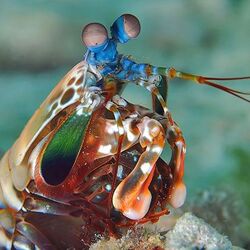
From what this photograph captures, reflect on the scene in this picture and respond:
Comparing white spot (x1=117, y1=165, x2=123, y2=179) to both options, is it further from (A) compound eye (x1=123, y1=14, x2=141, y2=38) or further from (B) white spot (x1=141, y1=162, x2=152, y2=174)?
(A) compound eye (x1=123, y1=14, x2=141, y2=38)

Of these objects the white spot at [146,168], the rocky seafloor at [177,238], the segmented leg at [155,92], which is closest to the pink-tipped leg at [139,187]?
the white spot at [146,168]

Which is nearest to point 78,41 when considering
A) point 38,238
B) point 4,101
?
point 4,101

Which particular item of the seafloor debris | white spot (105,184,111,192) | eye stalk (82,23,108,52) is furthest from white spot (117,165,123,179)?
eye stalk (82,23,108,52)

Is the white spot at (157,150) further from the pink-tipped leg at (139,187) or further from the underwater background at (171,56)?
the underwater background at (171,56)

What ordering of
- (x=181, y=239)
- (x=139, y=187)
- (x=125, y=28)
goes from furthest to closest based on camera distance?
(x=125, y=28) < (x=139, y=187) < (x=181, y=239)

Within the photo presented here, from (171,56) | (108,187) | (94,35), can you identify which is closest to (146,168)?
(108,187)

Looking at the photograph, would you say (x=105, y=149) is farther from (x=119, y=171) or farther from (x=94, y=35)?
(x=94, y=35)

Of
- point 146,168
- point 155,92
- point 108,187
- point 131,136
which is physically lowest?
point 108,187
